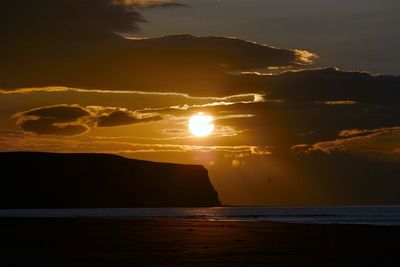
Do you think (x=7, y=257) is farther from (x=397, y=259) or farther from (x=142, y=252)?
(x=397, y=259)

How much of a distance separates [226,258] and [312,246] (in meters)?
9.25

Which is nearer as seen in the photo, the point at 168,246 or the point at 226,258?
the point at 226,258

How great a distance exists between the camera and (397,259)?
3053cm

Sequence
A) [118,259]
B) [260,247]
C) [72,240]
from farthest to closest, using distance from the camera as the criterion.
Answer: [72,240], [260,247], [118,259]

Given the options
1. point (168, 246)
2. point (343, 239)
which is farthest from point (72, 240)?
point (343, 239)

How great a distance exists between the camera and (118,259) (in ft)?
95.7

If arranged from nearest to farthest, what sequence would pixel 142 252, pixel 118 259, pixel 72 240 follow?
pixel 118 259
pixel 142 252
pixel 72 240

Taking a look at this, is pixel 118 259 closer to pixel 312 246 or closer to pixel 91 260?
pixel 91 260

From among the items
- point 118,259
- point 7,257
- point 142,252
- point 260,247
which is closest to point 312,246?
point 260,247

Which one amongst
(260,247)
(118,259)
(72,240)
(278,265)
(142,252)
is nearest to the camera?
(278,265)

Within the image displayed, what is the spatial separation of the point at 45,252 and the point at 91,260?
5.28m

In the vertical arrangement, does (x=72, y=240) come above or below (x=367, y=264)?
above

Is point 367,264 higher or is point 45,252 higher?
point 45,252

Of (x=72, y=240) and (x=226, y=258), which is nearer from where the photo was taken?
(x=226, y=258)
